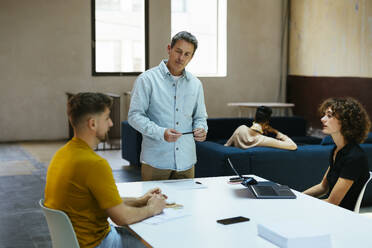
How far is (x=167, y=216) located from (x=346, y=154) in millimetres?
1169

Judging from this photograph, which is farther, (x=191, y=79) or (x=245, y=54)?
(x=245, y=54)

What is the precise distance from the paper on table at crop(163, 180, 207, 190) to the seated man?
65 cm

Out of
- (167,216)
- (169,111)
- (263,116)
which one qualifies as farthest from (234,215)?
(263,116)

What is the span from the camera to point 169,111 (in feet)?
10.8

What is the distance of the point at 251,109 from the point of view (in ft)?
36.1

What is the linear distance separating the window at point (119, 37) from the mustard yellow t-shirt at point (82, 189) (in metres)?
8.19

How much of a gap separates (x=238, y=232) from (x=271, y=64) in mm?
9623

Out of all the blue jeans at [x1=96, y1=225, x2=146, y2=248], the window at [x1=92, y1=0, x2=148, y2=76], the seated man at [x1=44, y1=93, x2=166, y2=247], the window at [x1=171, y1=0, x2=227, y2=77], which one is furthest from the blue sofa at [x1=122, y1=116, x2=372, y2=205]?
the window at [x1=171, y1=0, x2=227, y2=77]

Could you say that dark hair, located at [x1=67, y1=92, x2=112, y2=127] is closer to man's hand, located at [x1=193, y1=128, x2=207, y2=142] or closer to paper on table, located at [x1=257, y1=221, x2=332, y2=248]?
paper on table, located at [x1=257, y1=221, x2=332, y2=248]

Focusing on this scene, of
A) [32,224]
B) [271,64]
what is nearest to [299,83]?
[271,64]

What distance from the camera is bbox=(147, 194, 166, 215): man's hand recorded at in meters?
2.44

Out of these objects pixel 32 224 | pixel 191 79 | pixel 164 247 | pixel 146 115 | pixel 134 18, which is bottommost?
pixel 32 224

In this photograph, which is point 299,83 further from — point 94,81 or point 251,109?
point 94,81

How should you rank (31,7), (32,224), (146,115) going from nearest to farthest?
(146,115)
(32,224)
(31,7)
